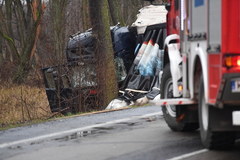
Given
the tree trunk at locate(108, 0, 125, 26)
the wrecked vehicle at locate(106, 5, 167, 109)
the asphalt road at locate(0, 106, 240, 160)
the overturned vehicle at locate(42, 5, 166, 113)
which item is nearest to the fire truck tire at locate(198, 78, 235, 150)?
the asphalt road at locate(0, 106, 240, 160)

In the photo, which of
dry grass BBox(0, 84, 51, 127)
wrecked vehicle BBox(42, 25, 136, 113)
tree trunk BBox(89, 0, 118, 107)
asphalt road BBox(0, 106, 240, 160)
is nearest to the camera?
asphalt road BBox(0, 106, 240, 160)

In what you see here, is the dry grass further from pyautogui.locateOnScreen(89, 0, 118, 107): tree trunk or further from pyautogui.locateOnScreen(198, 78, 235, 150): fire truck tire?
pyautogui.locateOnScreen(198, 78, 235, 150): fire truck tire

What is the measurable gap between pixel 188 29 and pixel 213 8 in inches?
59.8

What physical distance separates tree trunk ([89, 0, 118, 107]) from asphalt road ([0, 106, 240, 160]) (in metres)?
7.15

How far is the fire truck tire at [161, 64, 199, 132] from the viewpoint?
11806mm

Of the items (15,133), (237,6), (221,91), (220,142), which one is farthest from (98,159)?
(15,133)

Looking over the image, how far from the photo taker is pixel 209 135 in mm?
9477

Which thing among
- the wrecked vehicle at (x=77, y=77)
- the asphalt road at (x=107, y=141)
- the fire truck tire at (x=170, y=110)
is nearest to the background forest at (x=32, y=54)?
the wrecked vehicle at (x=77, y=77)

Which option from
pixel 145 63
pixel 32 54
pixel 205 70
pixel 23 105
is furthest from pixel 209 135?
pixel 32 54

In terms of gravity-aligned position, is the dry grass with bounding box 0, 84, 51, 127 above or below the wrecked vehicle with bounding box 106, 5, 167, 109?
below

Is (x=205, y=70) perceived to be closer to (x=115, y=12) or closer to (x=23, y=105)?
(x=23, y=105)

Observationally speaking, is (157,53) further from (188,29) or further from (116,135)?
(188,29)

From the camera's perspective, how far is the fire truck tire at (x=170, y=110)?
11.8 metres

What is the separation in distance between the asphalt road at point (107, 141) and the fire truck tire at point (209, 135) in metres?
0.11
